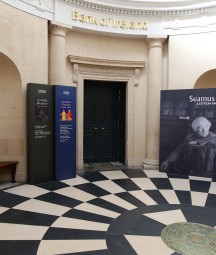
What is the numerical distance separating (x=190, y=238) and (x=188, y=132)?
141 inches

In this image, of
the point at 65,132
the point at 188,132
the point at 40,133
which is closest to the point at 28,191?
the point at 40,133

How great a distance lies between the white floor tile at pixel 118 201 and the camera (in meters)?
4.13

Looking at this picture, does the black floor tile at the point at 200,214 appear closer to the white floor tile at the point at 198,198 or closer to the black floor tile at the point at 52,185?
the white floor tile at the point at 198,198

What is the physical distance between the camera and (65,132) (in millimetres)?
5789

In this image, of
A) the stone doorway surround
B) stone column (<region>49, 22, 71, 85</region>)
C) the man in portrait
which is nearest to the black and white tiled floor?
the man in portrait

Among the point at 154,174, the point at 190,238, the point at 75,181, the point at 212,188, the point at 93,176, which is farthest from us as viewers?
the point at 154,174

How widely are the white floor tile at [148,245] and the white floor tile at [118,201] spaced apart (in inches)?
38.5

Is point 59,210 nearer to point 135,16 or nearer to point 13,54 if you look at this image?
point 13,54

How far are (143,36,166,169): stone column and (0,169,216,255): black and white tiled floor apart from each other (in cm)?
113

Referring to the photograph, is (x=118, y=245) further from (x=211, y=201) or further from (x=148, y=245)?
(x=211, y=201)

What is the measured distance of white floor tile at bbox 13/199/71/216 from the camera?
152 inches

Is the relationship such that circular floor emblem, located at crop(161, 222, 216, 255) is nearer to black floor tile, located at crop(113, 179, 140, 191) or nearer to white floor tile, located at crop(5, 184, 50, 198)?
black floor tile, located at crop(113, 179, 140, 191)

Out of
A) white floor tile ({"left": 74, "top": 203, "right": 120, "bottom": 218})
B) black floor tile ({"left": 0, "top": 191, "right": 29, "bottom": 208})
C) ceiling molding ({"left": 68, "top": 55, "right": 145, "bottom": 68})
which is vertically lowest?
white floor tile ({"left": 74, "top": 203, "right": 120, "bottom": 218})

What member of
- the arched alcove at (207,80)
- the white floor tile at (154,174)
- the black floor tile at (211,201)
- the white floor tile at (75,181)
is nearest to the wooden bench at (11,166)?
the white floor tile at (75,181)
